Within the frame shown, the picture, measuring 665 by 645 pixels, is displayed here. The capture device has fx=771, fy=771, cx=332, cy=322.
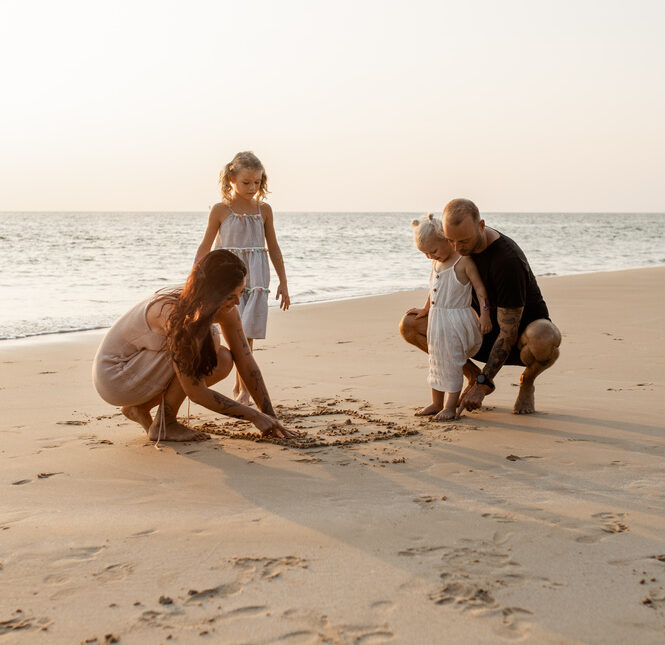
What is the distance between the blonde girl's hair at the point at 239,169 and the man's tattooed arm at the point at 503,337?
1.68 m

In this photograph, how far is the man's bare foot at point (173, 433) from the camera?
12.2 ft

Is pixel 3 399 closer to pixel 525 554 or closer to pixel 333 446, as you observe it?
pixel 333 446

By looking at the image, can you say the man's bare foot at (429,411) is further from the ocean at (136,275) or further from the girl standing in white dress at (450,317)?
the ocean at (136,275)

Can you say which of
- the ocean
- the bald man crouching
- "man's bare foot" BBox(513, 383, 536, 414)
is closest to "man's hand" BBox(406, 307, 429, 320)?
the bald man crouching

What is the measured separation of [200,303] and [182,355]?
245 mm

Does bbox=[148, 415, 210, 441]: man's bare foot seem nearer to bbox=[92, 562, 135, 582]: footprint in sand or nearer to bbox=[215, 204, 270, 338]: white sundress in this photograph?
bbox=[215, 204, 270, 338]: white sundress

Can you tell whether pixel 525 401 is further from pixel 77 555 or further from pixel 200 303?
pixel 77 555

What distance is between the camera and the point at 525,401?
4.21 m

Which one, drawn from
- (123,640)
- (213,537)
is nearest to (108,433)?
(213,537)

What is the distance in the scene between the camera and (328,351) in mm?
6613

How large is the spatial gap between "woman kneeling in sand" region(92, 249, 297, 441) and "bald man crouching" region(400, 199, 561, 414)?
1127 millimetres

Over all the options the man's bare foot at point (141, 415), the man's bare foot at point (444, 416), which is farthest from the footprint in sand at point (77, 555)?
the man's bare foot at point (444, 416)

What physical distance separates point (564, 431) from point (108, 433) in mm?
2304

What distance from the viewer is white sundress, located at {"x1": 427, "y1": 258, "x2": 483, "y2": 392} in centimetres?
411
